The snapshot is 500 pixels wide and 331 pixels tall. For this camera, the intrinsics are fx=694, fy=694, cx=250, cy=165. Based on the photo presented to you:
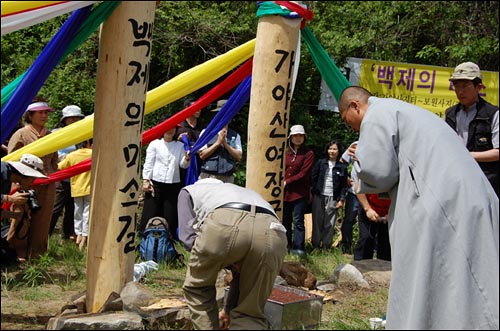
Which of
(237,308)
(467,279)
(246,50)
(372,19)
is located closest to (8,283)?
(237,308)

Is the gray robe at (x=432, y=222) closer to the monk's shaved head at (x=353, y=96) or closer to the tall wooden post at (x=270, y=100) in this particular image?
the monk's shaved head at (x=353, y=96)

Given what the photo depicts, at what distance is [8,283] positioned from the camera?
6109mm

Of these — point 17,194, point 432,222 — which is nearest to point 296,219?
point 17,194

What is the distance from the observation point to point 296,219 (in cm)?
870

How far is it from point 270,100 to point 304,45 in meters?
6.07

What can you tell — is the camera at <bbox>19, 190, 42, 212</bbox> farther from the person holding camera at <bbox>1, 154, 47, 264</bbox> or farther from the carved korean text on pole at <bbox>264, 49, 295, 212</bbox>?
the carved korean text on pole at <bbox>264, 49, 295, 212</bbox>

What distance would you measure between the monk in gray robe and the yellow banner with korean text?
8014mm

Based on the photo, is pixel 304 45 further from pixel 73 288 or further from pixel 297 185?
pixel 73 288

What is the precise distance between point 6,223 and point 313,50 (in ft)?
11.4

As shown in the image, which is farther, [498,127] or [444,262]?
[498,127]

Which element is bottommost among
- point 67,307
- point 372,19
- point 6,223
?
→ point 67,307

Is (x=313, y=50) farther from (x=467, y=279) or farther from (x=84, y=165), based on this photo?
(x=467, y=279)

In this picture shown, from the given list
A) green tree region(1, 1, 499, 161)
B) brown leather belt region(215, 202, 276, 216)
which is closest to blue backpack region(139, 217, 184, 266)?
brown leather belt region(215, 202, 276, 216)

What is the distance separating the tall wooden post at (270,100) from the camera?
620 cm
